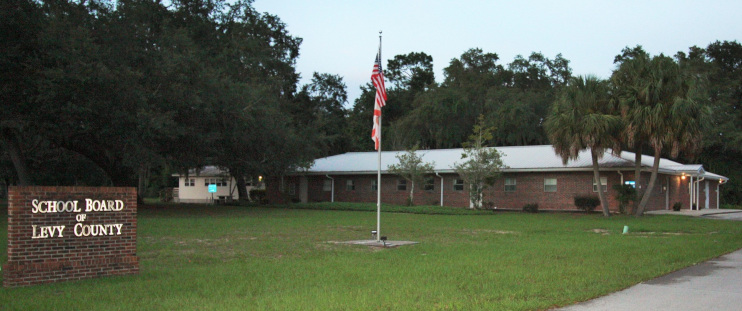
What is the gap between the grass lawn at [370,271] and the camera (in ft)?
26.3

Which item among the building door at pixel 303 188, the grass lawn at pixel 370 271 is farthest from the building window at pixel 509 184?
the grass lawn at pixel 370 271

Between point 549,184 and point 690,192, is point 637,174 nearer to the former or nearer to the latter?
point 549,184

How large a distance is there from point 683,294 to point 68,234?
8.96m

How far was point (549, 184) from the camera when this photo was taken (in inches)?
1377

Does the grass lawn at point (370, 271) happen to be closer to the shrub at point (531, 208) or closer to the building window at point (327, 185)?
the shrub at point (531, 208)

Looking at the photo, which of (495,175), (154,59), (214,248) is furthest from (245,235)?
(495,175)

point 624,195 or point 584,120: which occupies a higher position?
point 584,120

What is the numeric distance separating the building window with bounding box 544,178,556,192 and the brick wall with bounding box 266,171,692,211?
0.55 ft

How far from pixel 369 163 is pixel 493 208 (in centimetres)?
1019

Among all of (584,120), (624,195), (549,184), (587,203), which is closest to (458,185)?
(549,184)

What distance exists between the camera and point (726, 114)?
A: 1932 inches

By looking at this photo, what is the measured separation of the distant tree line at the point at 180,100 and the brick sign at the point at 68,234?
44.9 ft

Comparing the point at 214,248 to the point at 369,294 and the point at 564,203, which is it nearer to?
the point at 369,294

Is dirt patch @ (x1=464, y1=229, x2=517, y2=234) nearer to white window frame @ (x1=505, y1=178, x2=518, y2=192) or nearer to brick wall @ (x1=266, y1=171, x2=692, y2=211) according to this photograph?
brick wall @ (x1=266, y1=171, x2=692, y2=211)
